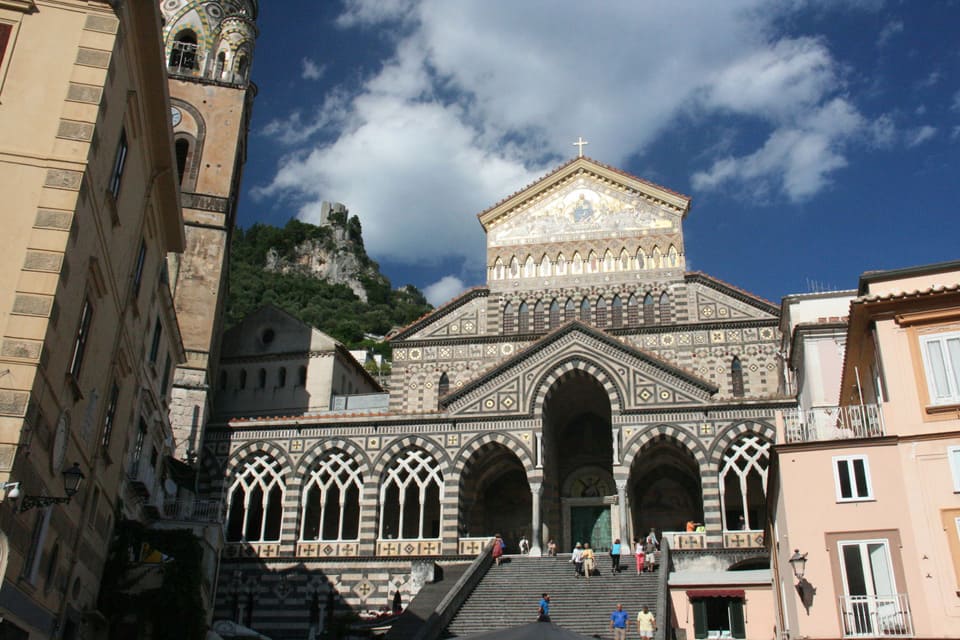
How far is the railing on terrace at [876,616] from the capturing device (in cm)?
1523

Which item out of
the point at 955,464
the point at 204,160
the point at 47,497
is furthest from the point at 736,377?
the point at 47,497

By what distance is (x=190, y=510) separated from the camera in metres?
27.9

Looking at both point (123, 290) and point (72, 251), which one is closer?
point (72, 251)

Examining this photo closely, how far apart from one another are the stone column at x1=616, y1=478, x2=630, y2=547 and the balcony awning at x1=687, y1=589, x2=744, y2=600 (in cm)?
507

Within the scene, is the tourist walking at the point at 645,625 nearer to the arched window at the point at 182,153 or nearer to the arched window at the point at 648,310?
the arched window at the point at 648,310

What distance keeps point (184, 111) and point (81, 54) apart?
2652 cm

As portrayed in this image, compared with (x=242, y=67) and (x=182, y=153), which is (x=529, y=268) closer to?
(x=182, y=153)

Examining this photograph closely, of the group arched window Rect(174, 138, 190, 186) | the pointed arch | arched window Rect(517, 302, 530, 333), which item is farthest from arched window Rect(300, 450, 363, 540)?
arched window Rect(174, 138, 190, 186)

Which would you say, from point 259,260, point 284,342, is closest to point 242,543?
point 284,342

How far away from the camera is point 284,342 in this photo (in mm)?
39281

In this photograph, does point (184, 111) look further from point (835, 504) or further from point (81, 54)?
point (835, 504)

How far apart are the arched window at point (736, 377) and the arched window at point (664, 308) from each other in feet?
10.0

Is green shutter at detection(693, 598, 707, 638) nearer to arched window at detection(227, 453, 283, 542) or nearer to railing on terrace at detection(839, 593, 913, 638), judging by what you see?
railing on terrace at detection(839, 593, 913, 638)

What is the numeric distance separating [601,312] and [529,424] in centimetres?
787
